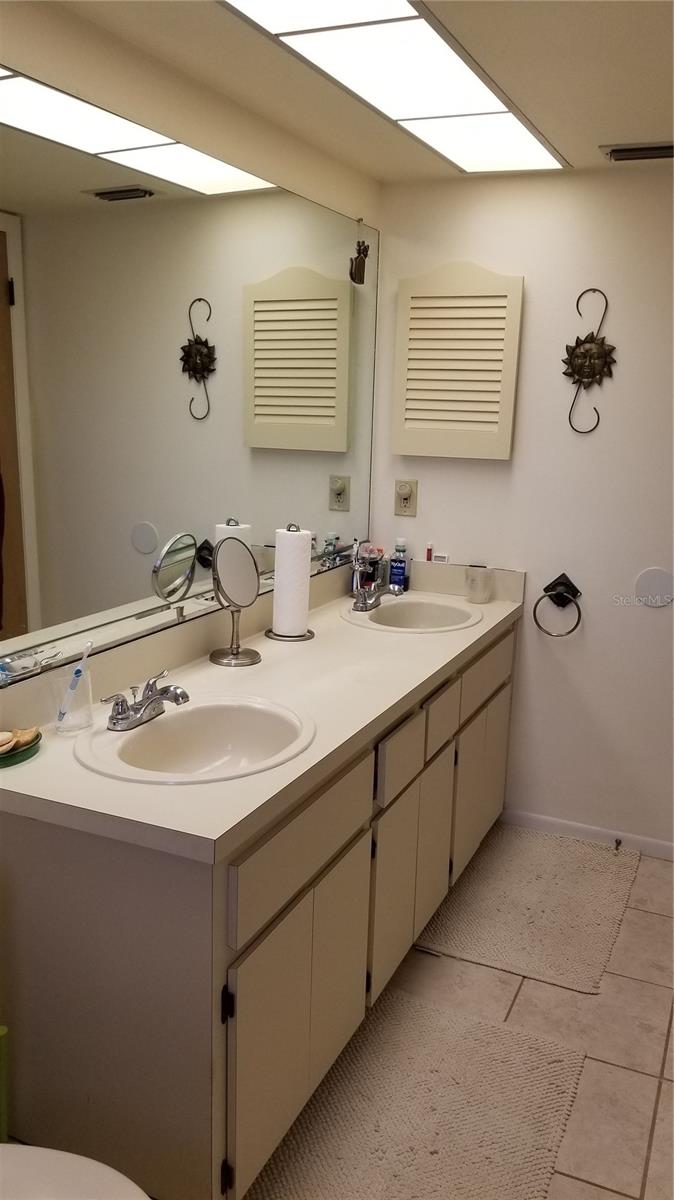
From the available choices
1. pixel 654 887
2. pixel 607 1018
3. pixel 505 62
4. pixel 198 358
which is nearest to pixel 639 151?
pixel 505 62

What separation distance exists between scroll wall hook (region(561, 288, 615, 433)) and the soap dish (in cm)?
202

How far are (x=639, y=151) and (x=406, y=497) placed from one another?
4.16 ft

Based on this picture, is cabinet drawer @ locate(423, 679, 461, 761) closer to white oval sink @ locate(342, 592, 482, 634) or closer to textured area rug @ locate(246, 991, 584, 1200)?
white oval sink @ locate(342, 592, 482, 634)

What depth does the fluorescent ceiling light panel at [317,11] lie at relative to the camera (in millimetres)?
1648

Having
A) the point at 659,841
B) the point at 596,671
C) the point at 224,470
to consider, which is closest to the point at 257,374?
the point at 224,470

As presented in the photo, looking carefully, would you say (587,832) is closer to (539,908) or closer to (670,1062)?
(539,908)

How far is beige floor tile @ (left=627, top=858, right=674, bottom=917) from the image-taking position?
2.77 m

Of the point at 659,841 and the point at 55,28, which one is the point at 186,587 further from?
the point at 659,841

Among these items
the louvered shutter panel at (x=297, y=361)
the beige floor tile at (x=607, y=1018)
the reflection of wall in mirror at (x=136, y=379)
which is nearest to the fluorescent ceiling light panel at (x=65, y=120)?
the reflection of wall in mirror at (x=136, y=379)

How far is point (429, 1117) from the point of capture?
1.93 meters

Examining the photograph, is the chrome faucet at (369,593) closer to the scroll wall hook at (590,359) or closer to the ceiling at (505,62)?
the scroll wall hook at (590,359)

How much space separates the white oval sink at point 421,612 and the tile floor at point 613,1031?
1.03m

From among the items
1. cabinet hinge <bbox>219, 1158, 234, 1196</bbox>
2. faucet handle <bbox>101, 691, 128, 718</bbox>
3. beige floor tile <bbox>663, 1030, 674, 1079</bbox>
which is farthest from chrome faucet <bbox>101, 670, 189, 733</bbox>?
beige floor tile <bbox>663, 1030, 674, 1079</bbox>

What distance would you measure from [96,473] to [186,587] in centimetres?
39
